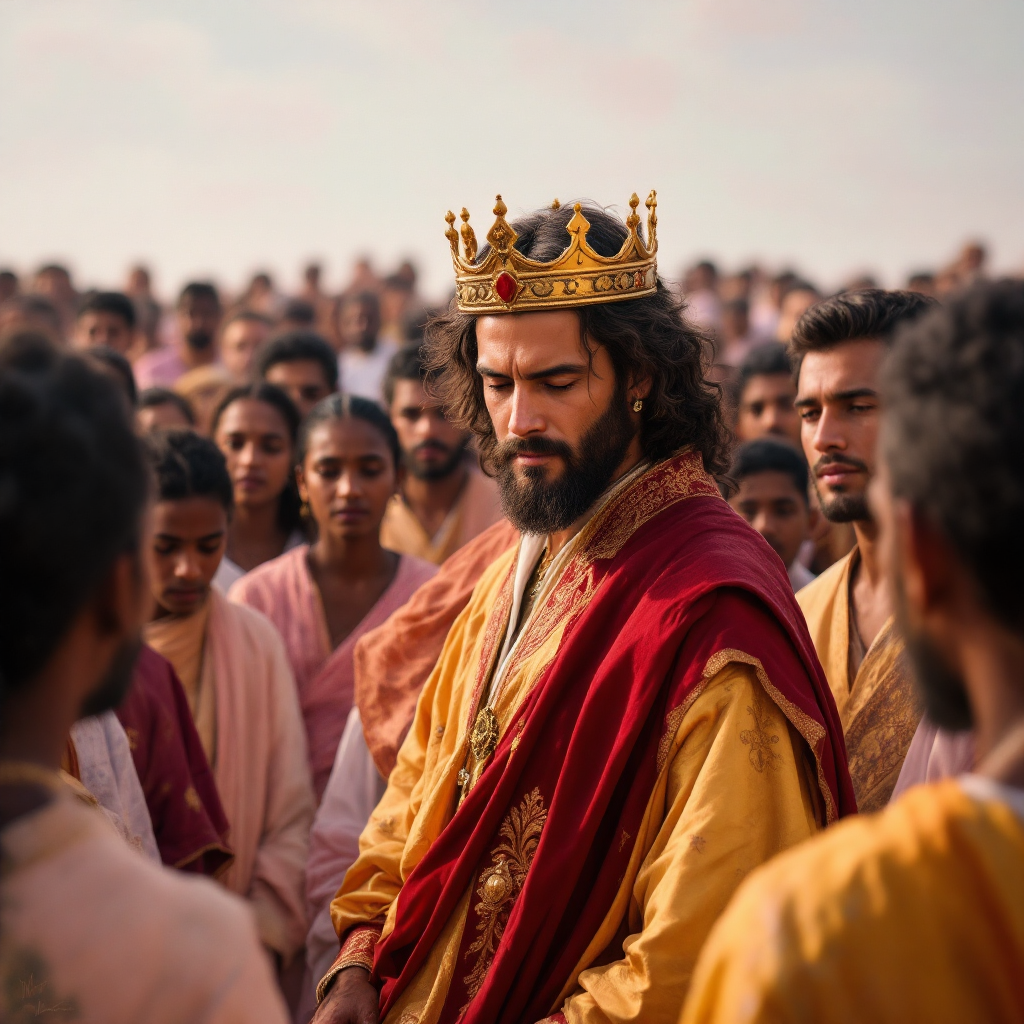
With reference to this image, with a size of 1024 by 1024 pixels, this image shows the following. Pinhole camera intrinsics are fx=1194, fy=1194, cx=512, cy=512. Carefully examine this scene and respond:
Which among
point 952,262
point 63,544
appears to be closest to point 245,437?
point 63,544

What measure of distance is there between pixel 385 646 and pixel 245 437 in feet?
7.96

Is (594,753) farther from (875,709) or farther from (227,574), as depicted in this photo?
(227,574)

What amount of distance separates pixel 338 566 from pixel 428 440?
1538mm

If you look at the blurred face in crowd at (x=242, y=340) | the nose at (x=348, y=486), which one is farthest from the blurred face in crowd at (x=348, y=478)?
the blurred face in crowd at (x=242, y=340)

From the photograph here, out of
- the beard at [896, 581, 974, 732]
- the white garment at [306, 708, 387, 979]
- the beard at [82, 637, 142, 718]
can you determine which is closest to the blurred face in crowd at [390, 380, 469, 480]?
the white garment at [306, 708, 387, 979]

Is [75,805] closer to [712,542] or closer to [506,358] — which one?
[712,542]

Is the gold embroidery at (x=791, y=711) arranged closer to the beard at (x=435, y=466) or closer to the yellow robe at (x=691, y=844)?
the yellow robe at (x=691, y=844)

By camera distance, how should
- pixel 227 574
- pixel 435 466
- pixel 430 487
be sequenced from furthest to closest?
Result: pixel 430 487
pixel 435 466
pixel 227 574

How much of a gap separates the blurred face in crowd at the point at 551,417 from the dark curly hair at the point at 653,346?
0.22 feet

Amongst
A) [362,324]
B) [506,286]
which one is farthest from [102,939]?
[362,324]

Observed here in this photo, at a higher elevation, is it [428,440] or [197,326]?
[197,326]

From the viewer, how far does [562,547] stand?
3.35 meters

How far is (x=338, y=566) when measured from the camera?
531 cm

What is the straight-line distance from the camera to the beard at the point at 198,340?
1082cm
